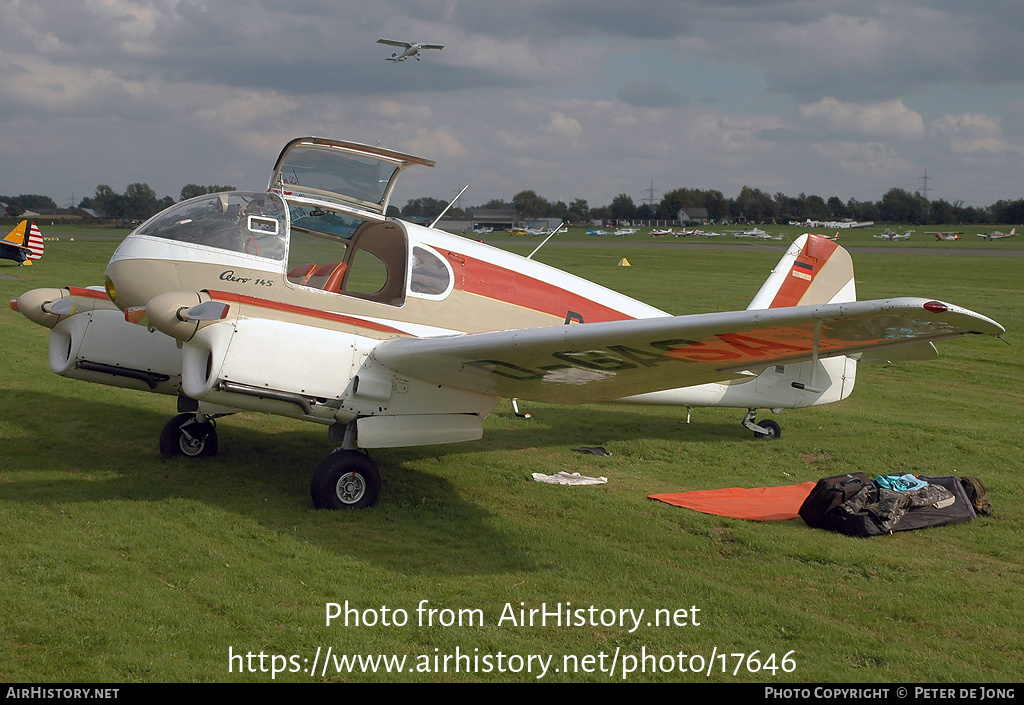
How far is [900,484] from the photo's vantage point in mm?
6910

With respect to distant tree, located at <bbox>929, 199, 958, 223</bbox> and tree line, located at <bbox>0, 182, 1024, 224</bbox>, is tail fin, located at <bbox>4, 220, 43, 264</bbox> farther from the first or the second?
distant tree, located at <bbox>929, 199, 958, 223</bbox>

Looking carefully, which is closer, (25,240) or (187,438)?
(187,438)

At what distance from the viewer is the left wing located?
4781 millimetres

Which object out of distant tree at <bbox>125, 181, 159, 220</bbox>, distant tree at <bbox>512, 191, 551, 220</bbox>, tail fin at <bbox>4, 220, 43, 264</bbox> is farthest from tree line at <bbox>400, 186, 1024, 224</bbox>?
tail fin at <bbox>4, 220, 43, 264</bbox>

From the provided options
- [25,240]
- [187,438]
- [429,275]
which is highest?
[429,275]

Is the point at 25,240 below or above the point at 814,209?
below

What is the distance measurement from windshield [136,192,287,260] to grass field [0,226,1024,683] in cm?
228

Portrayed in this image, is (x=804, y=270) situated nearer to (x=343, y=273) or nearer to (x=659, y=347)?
(x=659, y=347)

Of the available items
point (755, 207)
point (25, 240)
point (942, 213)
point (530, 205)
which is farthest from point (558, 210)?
point (25, 240)

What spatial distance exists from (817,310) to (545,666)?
262cm

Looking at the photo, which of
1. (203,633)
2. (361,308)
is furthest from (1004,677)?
(361,308)

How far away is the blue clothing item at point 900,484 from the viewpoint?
6863 mm

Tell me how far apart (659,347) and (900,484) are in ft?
9.09

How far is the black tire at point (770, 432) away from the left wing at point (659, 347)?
3.02m
